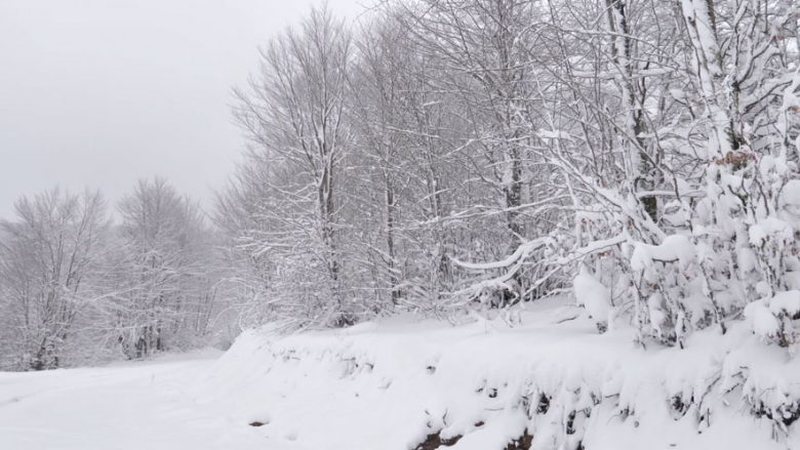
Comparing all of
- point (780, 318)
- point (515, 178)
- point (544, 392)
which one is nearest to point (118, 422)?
point (544, 392)

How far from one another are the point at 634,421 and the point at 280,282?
8.55 meters

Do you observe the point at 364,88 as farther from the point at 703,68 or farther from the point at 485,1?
the point at 703,68

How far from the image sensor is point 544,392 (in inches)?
151

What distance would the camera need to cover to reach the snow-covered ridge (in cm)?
269

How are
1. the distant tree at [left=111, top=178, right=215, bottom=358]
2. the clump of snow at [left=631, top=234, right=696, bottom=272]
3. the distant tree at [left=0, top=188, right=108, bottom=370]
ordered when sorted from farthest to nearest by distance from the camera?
1. the distant tree at [left=111, top=178, right=215, bottom=358]
2. the distant tree at [left=0, top=188, right=108, bottom=370]
3. the clump of snow at [left=631, top=234, right=696, bottom=272]

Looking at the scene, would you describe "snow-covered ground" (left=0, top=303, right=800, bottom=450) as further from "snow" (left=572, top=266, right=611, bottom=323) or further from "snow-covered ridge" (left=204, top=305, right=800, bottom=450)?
"snow" (left=572, top=266, right=611, bottom=323)

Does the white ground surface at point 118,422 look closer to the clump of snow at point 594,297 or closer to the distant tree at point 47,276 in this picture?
the clump of snow at point 594,297

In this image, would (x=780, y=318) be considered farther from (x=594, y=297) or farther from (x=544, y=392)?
(x=544, y=392)

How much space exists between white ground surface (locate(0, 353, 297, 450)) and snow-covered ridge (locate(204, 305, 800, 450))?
0.62 meters

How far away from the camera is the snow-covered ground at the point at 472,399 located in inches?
109

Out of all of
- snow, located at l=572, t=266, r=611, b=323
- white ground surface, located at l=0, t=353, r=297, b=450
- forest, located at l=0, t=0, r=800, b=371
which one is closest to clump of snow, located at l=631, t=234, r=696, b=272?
Answer: forest, located at l=0, t=0, r=800, b=371

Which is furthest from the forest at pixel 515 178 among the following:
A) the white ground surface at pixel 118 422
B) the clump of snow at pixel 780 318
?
the white ground surface at pixel 118 422

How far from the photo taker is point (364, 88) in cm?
1120

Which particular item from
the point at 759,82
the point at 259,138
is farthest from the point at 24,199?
the point at 759,82
